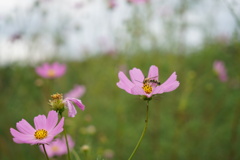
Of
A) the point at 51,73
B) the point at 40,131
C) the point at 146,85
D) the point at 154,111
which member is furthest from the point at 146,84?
Answer: the point at 154,111

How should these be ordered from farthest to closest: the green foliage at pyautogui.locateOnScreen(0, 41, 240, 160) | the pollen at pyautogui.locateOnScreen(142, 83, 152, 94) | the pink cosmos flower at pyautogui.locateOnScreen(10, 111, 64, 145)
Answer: the green foliage at pyautogui.locateOnScreen(0, 41, 240, 160), the pollen at pyautogui.locateOnScreen(142, 83, 152, 94), the pink cosmos flower at pyautogui.locateOnScreen(10, 111, 64, 145)

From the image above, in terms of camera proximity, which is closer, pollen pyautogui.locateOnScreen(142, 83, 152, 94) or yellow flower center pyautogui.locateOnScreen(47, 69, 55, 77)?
pollen pyautogui.locateOnScreen(142, 83, 152, 94)

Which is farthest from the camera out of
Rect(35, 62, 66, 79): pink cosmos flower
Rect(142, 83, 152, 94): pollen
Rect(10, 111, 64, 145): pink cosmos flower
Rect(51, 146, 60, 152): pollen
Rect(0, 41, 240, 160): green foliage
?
Rect(0, 41, 240, 160): green foliage

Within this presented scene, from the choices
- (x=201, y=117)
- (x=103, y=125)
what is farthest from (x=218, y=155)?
(x=103, y=125)

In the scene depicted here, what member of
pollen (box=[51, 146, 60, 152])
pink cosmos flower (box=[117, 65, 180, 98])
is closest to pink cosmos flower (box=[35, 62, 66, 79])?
pollen (box=[51, 146, 60, 152])

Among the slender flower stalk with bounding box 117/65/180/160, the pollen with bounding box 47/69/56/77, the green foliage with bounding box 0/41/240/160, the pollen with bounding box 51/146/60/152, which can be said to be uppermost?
the green foliage with bounding box 0/41/240/160

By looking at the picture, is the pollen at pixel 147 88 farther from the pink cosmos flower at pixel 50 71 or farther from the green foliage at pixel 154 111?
the pink cosmos flower at pixel 50 71

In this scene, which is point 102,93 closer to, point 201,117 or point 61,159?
point 201,117

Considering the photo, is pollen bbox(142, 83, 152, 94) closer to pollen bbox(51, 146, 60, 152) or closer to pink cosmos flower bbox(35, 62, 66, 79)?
pollen bbox(51, 146, 60, 152)
